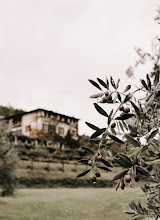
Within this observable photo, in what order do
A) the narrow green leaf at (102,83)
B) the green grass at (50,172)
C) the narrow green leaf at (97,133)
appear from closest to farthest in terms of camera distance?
the narrow green leaf at (97,133) → the narrow green leaf at (102,83) → the green grass at (50,172)

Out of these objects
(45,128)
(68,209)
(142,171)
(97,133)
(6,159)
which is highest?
(45,128)

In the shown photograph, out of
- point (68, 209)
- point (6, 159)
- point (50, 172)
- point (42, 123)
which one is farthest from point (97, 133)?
point (42, 123)

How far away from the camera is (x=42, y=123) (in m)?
56.4

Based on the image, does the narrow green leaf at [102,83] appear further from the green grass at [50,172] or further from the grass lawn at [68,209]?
the green grass at [50,172]

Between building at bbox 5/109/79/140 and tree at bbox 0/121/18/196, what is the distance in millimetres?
32809

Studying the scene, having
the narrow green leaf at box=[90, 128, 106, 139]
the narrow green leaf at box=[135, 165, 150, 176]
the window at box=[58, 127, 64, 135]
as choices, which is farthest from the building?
the narrow green leaf at box=[135, 165, 150, 176]

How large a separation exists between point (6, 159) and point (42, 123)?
3594 cm

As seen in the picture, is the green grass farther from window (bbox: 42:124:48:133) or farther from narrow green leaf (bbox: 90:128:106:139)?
narrow green leaf (bbox: 90:128:106:139)

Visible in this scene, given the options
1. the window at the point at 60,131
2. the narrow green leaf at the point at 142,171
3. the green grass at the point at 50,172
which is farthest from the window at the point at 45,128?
the narrow green leaf at the point at 142,171

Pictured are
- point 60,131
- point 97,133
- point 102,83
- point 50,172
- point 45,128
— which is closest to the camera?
point 97,133

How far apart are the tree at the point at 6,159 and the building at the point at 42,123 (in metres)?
32.8

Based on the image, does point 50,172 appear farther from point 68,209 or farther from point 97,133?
point 97,133

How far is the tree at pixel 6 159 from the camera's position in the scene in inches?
796

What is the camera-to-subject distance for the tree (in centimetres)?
2022
